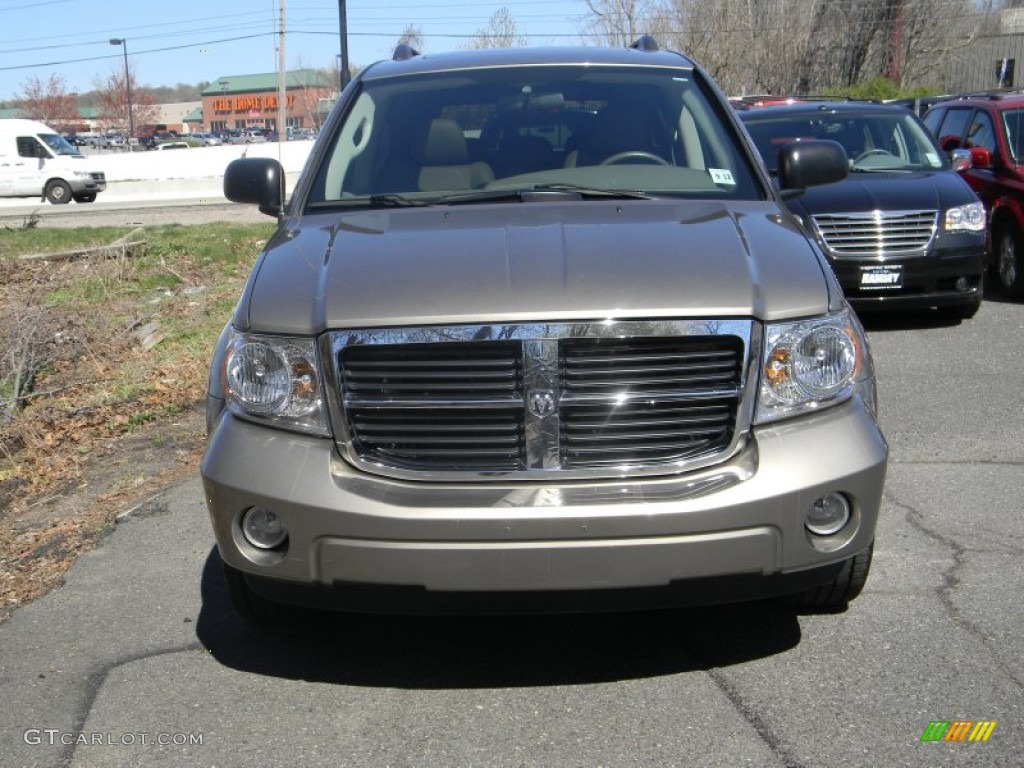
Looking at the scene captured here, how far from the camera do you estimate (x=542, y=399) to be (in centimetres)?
338

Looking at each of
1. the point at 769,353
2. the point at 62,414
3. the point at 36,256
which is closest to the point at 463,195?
the point at 769,353

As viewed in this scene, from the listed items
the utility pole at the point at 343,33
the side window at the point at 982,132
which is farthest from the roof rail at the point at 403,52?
the utility pole at the point at 343,33

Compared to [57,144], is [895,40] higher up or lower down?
higher up

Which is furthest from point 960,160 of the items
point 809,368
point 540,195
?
point 809,368

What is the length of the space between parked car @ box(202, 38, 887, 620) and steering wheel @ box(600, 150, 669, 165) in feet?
3.82

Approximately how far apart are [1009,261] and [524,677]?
8666 mm

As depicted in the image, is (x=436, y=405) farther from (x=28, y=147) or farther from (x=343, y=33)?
(x=28, y=147)

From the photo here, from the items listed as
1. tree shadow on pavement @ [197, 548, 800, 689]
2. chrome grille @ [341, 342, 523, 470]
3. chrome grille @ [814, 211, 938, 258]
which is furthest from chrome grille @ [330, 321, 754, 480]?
chrome grille @ [814, 211, 938, 258]

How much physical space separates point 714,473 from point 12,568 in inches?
122

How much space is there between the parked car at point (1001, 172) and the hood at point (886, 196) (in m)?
1.28

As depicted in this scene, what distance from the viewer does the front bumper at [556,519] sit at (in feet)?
10.7

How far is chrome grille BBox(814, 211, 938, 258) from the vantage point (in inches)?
366

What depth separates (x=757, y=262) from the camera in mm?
3658

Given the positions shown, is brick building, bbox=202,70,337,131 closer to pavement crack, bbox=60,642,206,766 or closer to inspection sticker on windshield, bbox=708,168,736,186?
inspection sticker on windshield, bbox=708,168,736,186
